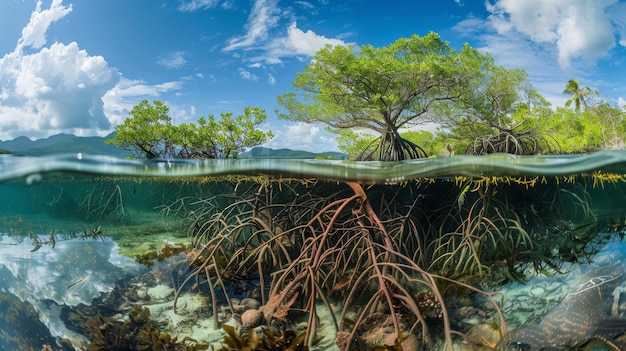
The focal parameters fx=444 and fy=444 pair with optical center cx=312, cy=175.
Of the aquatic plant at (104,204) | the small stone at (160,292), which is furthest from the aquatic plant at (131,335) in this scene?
the aquatic plant at (104,204)

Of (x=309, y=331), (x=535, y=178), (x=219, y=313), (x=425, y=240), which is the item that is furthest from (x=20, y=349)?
(x=535, y=178)

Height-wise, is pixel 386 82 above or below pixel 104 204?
above

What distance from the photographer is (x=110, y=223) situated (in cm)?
701

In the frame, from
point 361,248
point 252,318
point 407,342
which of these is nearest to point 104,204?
point 252,318

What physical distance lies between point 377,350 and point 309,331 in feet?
2.46

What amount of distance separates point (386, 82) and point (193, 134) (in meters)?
→ 11.9

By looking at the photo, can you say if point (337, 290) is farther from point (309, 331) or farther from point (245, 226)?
point (245, 226)

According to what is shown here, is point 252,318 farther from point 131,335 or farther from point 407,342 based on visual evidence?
point 407,342

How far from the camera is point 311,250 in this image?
5.61 metres

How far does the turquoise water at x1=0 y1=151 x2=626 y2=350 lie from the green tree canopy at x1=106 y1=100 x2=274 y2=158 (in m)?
17.3

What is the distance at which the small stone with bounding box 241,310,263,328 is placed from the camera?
505cm

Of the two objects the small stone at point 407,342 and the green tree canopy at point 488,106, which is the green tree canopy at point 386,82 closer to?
the green tree canopy at point 488,106

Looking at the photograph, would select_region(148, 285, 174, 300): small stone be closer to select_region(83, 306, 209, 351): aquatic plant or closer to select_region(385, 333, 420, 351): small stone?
select_region(83, 306, 209, 351): aquatic plant

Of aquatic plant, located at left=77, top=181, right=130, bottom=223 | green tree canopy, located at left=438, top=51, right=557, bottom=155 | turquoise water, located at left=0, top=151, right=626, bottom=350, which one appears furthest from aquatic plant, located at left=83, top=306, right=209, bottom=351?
green tree canopy, located at left=438, top=51, right=557, bottom=155
